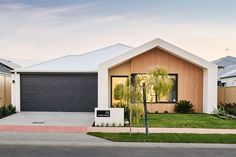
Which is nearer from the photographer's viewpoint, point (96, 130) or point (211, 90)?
point (96, 130)

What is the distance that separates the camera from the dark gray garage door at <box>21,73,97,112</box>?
72.8ft

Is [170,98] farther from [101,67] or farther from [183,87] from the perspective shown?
[101,67]

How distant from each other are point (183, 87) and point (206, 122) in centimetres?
502

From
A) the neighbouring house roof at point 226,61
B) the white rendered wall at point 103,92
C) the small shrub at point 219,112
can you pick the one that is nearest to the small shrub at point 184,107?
→ the small shrub at point 219,112

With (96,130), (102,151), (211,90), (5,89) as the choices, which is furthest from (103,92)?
(102,151)

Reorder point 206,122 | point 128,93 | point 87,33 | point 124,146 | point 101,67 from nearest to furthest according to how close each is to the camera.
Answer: point 124,146 < point 128,93 < point 206,122 < point 101,67 < point 87,33

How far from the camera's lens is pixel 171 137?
12.6 m

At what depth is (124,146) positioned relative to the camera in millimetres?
11305

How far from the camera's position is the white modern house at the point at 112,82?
20531mm

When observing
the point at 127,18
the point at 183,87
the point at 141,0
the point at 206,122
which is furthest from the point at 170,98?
the point at 141,0

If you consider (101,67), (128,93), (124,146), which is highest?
(101,67)

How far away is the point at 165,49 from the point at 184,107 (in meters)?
4.02

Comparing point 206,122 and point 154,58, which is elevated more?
point 154,58

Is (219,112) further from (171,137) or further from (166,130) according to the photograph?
(171,137)
